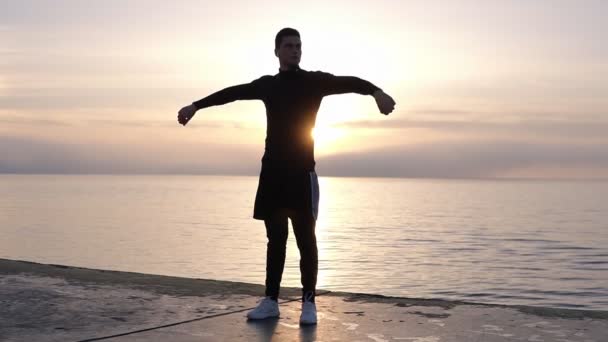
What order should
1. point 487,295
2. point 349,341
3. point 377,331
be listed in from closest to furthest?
point 349,341
point 377,331
point 487,295

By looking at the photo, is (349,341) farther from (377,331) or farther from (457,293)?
(457,293)

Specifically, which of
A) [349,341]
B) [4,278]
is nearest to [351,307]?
[349,341]

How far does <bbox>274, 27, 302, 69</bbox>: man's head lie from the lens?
233 inches

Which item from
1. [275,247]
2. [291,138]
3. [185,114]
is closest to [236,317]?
[275,247]

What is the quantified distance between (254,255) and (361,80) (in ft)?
91.6

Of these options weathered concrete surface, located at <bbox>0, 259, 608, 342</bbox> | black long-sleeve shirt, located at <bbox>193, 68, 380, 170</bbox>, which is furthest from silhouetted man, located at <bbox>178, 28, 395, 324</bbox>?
weathered concrete surface, located at <bbox>0, 259, 608, 342</bbox>

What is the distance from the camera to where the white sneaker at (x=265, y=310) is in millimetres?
6023

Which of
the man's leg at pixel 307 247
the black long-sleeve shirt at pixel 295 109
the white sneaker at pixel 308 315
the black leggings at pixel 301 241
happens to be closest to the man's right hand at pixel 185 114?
the black long-sleeve shirt at pixel 295 109

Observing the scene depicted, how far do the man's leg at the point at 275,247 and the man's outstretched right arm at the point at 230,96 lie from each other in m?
0.94

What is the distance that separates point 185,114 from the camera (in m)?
6.02

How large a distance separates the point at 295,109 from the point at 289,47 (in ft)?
1.54

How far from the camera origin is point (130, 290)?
755cm

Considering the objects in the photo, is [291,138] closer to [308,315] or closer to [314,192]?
[314,192]

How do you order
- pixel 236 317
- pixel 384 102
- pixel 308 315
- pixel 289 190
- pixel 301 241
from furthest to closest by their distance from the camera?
pixel 236 317 < pixel 301 241 < pixel 289 190 < pixel 308 315 < pixel 384 102
